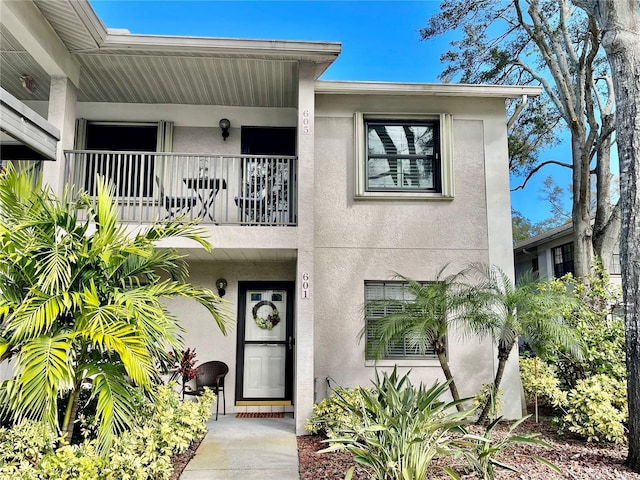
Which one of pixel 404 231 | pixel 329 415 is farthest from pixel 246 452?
pixel 404 231

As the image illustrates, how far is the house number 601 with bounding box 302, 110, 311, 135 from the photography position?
7582 millimetres

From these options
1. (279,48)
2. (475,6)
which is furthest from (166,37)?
(475,6)

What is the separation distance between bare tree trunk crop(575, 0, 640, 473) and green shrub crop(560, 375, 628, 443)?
0.73m

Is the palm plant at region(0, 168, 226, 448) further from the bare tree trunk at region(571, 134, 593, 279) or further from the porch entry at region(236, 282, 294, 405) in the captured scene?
the bare tree trunk at region(571, 134, 593, 279)

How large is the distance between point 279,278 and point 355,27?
2016cm

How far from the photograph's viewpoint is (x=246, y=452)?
6180 mm

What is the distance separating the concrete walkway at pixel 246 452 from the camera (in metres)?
5.39

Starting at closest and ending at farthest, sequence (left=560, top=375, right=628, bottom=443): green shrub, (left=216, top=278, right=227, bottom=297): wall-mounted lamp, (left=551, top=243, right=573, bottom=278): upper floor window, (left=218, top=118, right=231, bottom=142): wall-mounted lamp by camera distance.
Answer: (left=560, top=375, right=628, bottom=443): green shrub, (left=216, top=278, right=227, bottom=297): wall-mounted lamp, (left=218, top=118, right=231, bottom=142): wall-mounted lamp, (left=551, top=243, right=573, bottom=278): upper floor window

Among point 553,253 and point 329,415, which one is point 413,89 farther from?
point 553,253

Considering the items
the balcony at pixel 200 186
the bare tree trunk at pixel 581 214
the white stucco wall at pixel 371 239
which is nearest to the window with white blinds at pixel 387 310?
the white stucco wall at pixel 371 239

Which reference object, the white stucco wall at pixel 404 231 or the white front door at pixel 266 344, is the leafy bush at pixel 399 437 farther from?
the white front door at pixel 266 344

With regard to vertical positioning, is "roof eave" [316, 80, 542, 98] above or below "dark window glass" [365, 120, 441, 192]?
above

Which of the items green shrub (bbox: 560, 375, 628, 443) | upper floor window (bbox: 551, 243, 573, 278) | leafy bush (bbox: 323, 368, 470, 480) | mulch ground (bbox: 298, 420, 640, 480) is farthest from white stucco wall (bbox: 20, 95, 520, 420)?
Result: upper floor window (bbox: 551, 243, 573, 278)

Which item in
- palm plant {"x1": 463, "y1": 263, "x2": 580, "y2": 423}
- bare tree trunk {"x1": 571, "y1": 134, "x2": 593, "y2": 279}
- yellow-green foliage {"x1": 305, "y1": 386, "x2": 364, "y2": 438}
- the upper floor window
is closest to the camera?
palm plant {"x1": 463, "y1": 263, "x2": 580, "y2": 423}
